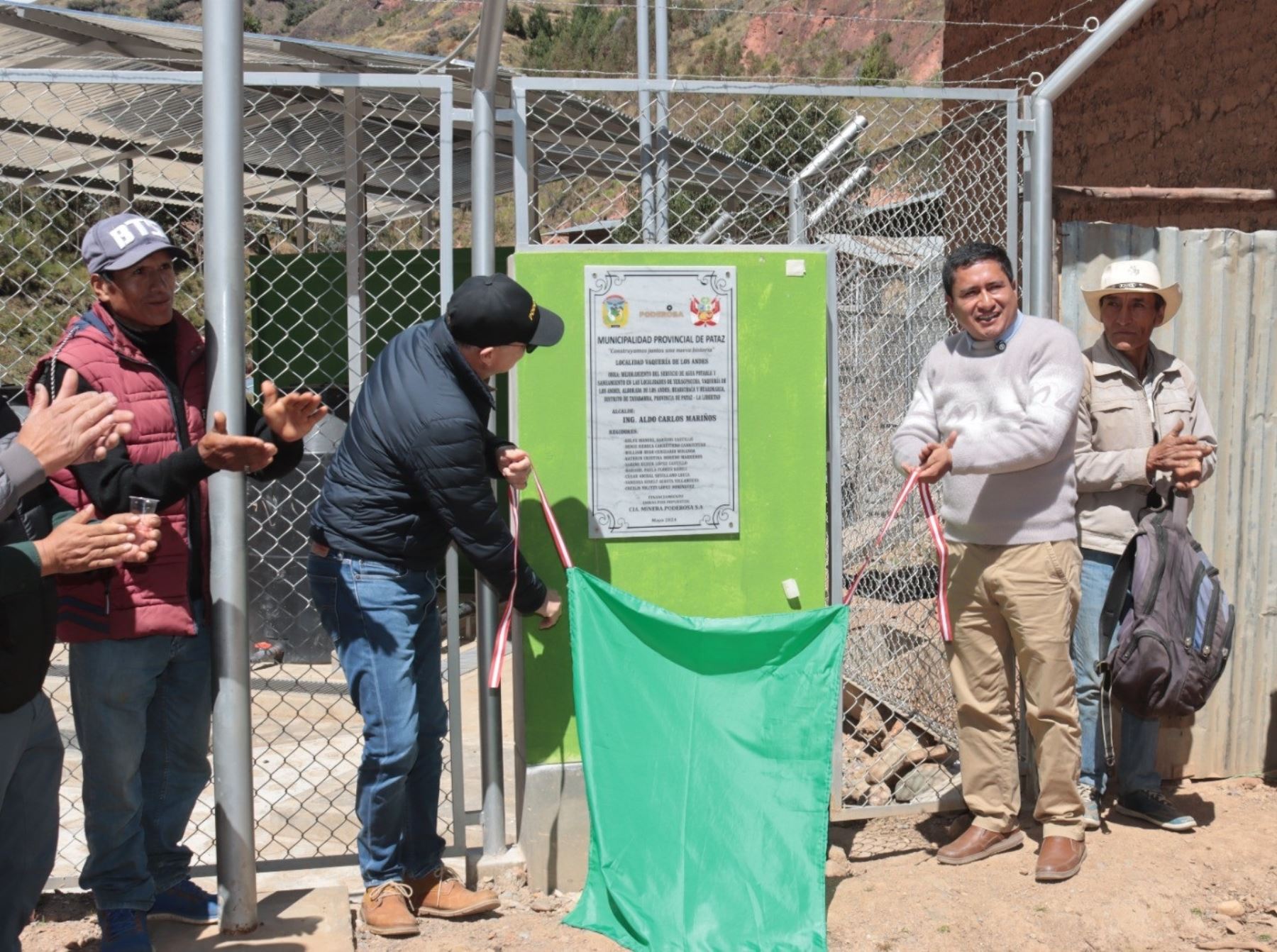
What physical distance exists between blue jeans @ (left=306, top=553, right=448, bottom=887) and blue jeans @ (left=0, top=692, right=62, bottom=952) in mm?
914

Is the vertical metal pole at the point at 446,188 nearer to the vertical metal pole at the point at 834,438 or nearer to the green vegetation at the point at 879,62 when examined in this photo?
the vertical metal pole at the point at 834,438

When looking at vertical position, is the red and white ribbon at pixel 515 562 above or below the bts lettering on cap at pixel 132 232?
below

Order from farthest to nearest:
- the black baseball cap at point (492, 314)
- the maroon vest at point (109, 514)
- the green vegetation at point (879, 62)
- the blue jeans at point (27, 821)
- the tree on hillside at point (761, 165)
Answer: the green vegetation at point (879, 62), the tree on hillside at point (761, 165), the black baseball cap at point (492, 314), the maroon vest at point (109, 514), the blue jeans at point (27, 821)

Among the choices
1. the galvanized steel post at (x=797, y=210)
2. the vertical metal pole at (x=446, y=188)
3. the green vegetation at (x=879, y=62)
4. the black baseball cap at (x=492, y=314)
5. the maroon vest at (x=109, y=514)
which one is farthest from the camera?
the green vegetation at (x=879, y=62)

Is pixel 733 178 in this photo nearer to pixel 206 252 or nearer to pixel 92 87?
pixel 92 87

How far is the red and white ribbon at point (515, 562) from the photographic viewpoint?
360 cm

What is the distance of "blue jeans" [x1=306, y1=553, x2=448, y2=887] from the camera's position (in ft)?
11.7

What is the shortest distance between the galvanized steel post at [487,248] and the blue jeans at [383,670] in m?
0.25

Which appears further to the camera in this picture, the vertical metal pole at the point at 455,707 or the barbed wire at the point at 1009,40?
the barbed wire at the point at 1009,40

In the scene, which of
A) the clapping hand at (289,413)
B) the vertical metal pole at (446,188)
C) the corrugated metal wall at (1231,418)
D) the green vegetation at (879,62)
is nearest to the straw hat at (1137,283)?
the corrugated metal wall at (1231,418)

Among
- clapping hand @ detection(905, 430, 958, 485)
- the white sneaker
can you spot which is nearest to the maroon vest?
clapping hand @ detection(905, 430, 958, 485)

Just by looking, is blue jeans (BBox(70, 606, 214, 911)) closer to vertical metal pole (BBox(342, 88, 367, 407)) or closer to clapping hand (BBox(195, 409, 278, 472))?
clapping hand (BBox(195, 409, 278, 472))

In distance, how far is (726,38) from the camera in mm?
56469

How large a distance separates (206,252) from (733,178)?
689 centimetres
